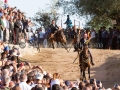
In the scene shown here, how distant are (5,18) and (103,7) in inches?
562

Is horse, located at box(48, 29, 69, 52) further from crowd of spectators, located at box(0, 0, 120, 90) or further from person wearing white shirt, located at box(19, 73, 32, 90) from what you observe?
person wearing white shirt, located at box(19, 73, 32, 90)

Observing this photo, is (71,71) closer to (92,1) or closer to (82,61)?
(82,61)

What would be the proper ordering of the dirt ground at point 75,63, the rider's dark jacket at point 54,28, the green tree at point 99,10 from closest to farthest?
the dirt ground at point 75,63 < the rider's dark jacket at point 54,28 < the green tree at point 99,10

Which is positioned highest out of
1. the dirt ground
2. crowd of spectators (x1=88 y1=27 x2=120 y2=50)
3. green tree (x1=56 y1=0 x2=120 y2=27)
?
green tree (x1=56 y1=0 x2=120 y2=27)

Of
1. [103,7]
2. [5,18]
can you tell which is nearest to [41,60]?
[5,18]

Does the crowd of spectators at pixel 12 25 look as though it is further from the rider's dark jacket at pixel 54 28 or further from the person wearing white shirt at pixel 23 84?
the person wearing white shirt at pixel 23 84

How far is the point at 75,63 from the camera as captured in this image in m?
27.0

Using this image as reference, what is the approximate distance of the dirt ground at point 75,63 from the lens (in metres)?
23.9

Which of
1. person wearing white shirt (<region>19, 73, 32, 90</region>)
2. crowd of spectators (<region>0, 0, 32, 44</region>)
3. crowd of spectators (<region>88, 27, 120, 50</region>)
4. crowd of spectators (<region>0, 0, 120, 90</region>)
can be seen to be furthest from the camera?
crowd of spectators (<region>88, 27, 120, 50</region>)

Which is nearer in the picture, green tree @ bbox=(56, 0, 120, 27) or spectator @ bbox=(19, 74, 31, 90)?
spectator @ bbox=(19, 74, 31, 90)

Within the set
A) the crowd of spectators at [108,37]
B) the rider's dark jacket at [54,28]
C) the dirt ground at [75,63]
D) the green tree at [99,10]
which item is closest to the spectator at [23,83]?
the dirt ground at [75,63]

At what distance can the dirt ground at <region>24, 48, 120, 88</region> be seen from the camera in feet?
78.5

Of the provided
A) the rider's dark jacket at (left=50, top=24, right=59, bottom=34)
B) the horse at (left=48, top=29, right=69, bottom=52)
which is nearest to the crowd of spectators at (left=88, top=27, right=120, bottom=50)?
the horse at (left=48, top=29, right=69, bottom=52)

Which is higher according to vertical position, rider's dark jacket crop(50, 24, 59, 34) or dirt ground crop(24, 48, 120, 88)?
rider's dark jacket crop(50, 24, 59, 34)
